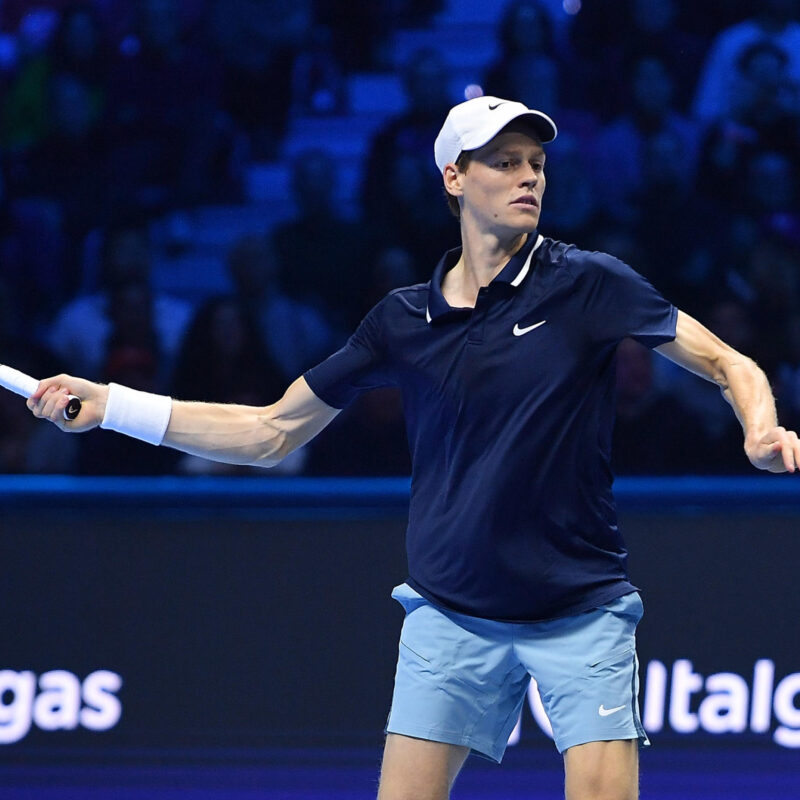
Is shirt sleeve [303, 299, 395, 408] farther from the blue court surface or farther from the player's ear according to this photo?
the blue court surface

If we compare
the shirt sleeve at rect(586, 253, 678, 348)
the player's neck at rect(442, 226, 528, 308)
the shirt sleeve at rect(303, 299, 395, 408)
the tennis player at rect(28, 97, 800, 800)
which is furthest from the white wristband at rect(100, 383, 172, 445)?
the shirt sleeve at rect(586, 253, 678, 348)

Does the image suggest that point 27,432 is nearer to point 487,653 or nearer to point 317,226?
point 317,226

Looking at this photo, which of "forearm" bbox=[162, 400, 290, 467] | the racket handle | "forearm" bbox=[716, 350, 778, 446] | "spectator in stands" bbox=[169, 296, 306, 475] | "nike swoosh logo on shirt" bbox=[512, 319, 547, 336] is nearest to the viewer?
"forearm" bbox=[716, 350, 778, 446]

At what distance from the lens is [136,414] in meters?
3.28

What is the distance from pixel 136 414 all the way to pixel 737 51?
16.0 ft

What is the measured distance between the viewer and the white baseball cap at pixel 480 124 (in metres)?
3.03

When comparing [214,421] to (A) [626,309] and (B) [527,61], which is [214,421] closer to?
(A) [626,309]

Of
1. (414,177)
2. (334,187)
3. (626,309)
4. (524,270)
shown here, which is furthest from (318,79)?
(626,309)

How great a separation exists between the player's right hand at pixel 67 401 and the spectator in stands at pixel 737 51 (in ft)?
15.1

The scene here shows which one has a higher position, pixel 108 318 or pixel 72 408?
pixel 108 318

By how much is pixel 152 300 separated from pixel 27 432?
2.85ft

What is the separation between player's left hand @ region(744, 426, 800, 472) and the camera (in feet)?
8.64

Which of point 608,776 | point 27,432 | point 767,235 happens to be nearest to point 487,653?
point 608,776

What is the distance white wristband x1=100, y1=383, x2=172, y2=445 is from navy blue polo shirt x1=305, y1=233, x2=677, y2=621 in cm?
65
